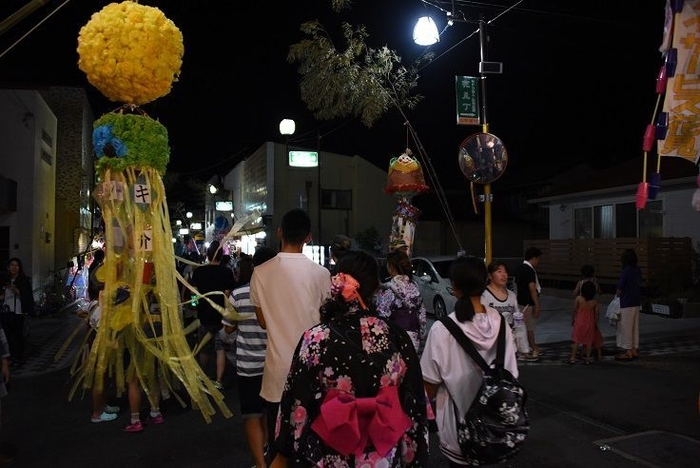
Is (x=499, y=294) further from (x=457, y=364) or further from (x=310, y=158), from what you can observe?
(x=310, y=158)

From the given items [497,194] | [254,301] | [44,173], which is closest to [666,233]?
[497,194]

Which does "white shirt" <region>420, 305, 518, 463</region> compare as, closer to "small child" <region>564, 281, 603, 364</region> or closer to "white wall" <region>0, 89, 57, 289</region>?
"small child" <region>564, 281, 603, 364</region>

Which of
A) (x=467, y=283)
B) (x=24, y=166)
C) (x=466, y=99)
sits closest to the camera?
(x=467, y=283)

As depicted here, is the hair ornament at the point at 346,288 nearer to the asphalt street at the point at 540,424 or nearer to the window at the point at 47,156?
the asphalt street at the point at 540,424

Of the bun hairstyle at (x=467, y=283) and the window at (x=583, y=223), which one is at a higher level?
the window at (x=583, y=223)

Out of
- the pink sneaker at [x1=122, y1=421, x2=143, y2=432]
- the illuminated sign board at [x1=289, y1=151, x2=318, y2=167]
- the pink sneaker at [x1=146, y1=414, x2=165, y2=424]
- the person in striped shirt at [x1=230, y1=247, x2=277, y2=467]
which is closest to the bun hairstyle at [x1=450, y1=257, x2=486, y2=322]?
the person in striped shirt at [x1=230, y1=247, x2=277, y2=467]

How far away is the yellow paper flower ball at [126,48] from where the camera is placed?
4.77 meters

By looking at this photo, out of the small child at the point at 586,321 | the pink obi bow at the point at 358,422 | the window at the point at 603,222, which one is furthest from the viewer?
the window at the point at 603,222

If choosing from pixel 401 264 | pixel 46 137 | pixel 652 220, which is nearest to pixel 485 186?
pixel 401 264

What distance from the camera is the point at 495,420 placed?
8.78ft

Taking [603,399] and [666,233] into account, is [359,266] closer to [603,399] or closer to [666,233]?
[603,399]

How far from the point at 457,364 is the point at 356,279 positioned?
2.82ft

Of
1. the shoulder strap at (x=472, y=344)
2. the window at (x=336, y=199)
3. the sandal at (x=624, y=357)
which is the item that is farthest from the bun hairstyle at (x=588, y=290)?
the window at (x=336, y=199)

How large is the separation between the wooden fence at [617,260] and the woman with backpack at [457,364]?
1241 centimetres
